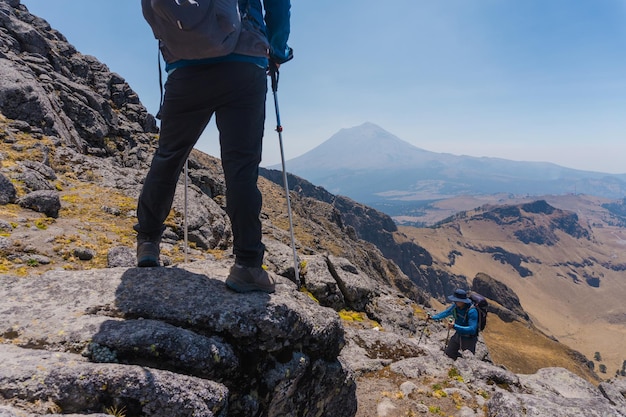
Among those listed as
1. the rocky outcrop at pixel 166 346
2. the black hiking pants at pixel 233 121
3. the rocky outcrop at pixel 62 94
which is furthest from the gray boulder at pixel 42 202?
the black hiking pants at pixel 233 121

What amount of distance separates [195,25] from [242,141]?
1.57 m

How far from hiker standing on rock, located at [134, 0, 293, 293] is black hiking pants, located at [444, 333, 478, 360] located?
1143 centimetres

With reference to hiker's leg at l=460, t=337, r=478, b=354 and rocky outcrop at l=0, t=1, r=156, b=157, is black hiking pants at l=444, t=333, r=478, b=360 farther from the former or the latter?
rocky outcrop at l=0, t=1, r=156, b=157

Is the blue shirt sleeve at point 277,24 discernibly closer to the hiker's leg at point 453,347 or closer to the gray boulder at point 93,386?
the gray boulder at point 93,386

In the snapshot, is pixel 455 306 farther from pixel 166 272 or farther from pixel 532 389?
pixel 166 272

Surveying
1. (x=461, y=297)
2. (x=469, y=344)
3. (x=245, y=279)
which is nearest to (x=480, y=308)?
(x=461, y=297)

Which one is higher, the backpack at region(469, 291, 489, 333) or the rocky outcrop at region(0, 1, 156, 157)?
the rocky outcrop at region(0, 1, 156, 157)

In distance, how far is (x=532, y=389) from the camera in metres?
10.5

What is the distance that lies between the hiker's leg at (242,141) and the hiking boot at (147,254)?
196 cm

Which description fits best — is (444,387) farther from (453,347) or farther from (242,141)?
(242,141)

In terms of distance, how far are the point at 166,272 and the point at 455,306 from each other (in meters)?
13.4

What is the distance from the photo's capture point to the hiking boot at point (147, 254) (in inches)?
239

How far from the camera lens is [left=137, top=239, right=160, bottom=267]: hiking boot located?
19.9ft

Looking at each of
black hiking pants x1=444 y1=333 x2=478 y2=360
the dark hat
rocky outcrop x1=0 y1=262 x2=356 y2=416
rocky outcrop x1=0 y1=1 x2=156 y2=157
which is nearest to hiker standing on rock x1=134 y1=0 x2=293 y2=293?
rocky outcrop x1=0 y1=262 x2=356 y2=416
